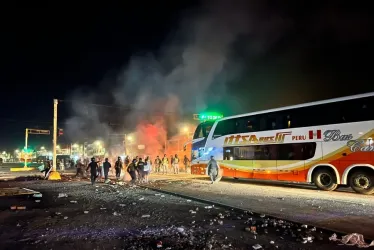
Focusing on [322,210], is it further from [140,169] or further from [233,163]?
[140,169]

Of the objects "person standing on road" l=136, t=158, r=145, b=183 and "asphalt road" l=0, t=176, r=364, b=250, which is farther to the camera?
"person standing on road" l=136, t=158, r=145, b=183

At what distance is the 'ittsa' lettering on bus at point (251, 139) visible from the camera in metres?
15.7

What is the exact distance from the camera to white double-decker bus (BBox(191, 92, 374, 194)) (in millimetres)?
12711

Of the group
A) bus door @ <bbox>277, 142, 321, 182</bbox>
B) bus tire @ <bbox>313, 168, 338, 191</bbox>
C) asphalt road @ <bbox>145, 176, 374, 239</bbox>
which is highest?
bus door @ <bbox>277, 142, 321, 182</bbox>

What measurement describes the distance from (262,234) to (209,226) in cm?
123

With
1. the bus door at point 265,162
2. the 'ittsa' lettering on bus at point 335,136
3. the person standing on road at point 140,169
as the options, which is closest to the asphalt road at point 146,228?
the 'ittsa' lettering on bus at point 335,136

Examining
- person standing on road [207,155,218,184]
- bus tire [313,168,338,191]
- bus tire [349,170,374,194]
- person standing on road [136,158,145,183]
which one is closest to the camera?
bus tire [349,170,374,194]

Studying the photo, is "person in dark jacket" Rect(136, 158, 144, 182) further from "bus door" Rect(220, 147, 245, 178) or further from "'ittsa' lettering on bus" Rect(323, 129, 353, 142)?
"'ittsa' lettering on bus" Rect(323, 129, 353, 142)

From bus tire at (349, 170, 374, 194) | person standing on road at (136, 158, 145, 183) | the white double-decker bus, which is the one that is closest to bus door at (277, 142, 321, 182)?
the white double-decker bus

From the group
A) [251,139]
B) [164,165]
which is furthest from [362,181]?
[164,165]

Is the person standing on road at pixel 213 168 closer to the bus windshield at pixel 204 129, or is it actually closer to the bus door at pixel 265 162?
the bus door at pixel 265 162

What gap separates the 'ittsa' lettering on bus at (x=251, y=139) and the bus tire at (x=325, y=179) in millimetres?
2283

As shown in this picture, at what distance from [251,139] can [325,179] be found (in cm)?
434

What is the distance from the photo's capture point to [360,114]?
1273 cm
